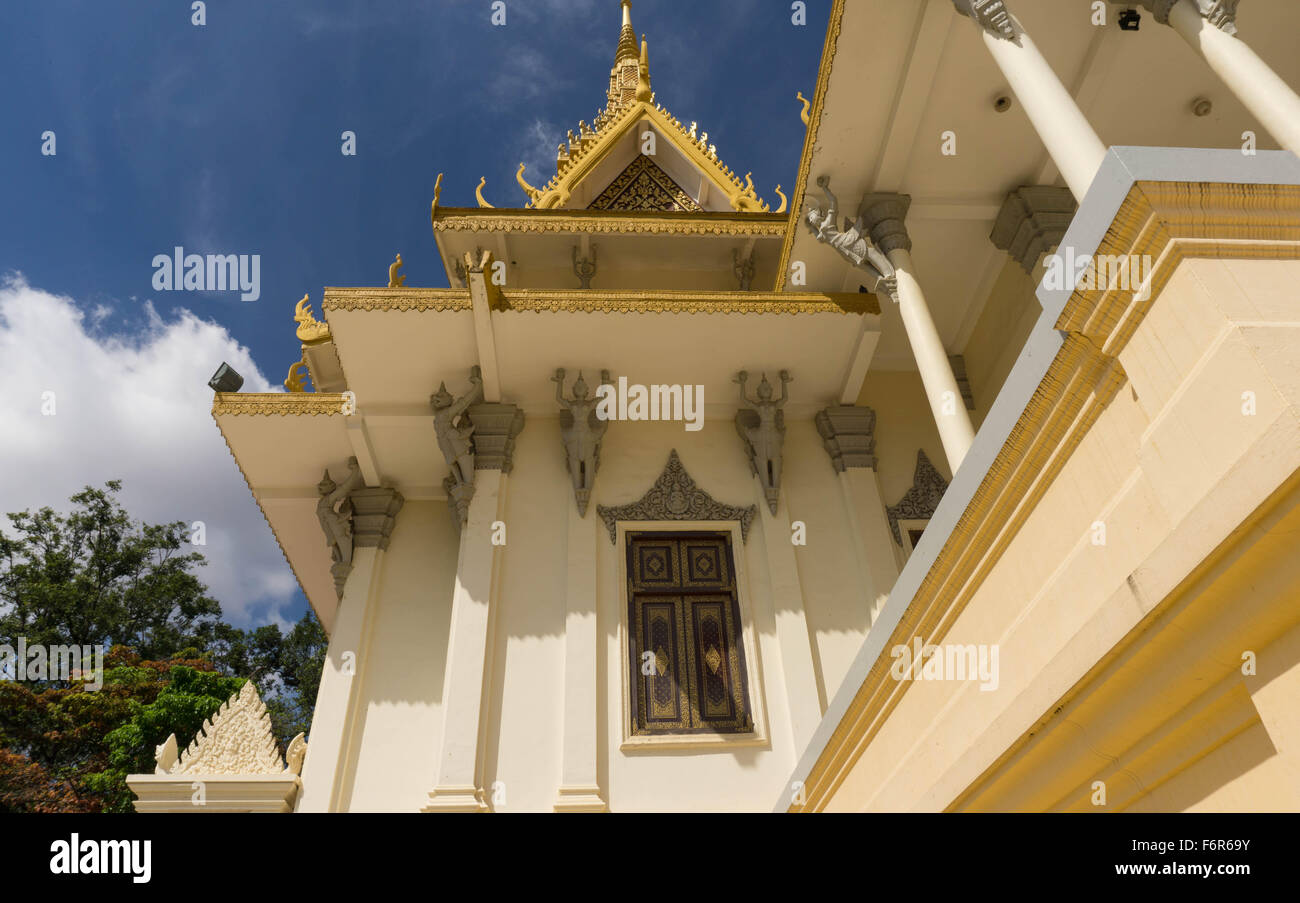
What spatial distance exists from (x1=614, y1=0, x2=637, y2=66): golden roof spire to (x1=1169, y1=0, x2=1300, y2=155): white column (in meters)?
10.8

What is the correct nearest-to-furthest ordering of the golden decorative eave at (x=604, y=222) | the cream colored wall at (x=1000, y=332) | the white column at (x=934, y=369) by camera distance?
the white column at (x=934, y=369)
the cream colored wall at (x=1000, y=332)
the golden decorative eave at (x=604, y=222)

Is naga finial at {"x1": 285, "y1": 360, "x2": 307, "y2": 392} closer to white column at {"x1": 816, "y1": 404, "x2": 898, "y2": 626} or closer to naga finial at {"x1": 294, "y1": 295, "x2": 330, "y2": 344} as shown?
naga finial at {"x1": 294, "y1": 295, "x2": 330, "y2": 344}

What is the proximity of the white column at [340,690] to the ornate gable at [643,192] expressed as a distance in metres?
5.03

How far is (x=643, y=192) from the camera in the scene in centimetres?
964

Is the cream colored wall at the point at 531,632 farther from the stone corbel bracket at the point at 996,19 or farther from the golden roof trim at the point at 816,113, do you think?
the stone corbel bracket at the point at 996,19

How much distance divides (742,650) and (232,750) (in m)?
3.99

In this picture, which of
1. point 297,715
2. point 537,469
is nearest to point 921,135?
point 537,469

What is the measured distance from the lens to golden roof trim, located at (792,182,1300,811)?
1713 millimetres

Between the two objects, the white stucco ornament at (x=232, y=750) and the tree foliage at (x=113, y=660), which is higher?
the tree foliage at (x=113, y=660)

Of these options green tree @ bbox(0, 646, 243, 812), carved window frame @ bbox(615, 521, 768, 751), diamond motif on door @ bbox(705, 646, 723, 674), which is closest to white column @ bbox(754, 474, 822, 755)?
carved window frame @ bbox(615, 521, 768, 751)

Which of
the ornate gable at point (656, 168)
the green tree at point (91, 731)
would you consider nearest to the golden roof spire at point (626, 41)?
the ornate gable at point (656, 168)

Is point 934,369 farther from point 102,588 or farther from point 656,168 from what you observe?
point 102,588

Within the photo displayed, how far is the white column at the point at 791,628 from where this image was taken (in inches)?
225
